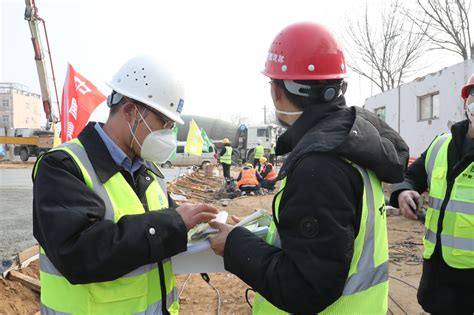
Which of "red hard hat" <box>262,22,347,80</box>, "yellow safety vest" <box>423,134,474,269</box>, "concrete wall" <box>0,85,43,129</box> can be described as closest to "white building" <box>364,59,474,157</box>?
"yellow safety vest" <box>423,134,474,269</box>

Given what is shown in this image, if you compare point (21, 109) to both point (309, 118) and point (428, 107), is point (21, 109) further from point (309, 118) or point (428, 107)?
point (309, 118)

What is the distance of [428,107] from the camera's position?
11492 mm

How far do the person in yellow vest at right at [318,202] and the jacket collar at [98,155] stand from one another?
21.1 inches

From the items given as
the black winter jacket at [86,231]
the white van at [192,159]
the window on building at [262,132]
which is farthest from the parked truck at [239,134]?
the black winter jacket at [86,231]

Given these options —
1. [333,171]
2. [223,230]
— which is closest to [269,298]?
[223,230]

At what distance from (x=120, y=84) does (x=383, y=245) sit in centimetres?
147

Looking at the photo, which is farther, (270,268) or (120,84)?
(120,84)

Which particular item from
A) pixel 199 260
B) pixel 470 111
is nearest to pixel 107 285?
pixel 199 260

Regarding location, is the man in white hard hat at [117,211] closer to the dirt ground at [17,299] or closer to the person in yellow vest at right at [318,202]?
the person in yellow vest at right at [318,202]

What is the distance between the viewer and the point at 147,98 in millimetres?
1929

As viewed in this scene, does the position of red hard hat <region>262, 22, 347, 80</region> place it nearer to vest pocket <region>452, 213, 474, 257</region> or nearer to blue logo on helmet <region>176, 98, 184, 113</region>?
blue logo on helmet <region>176, 98, 184, 113</region>

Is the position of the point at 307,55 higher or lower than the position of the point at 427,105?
lower

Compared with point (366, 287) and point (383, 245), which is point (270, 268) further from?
point (383, 245)

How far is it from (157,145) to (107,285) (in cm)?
72
